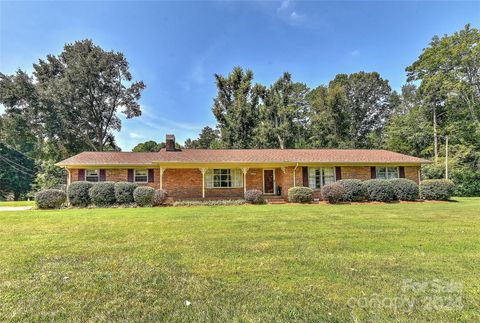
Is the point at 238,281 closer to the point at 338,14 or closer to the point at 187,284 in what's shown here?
the point at 187,284

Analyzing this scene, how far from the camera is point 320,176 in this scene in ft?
60.4

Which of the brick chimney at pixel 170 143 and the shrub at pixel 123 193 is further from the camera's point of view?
the brick chimney at pixel 170 143

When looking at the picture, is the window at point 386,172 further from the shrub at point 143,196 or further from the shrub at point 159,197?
the shrub at point 143,196

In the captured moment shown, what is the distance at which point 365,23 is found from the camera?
→ 54.1ft

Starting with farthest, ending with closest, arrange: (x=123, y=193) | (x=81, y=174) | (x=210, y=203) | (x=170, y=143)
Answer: (x=170, y=143) < (x=81, y=174) < (x=210, y=203) < (x=123, y=193)

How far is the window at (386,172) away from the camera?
18.7 m

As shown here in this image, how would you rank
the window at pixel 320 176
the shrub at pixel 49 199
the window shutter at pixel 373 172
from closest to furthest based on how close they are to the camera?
the shrub at pixel 49 199, the window at pixel 320 176, the window shutter at pixel 373 172

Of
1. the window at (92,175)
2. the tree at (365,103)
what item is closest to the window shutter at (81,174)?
the window at (92,175)

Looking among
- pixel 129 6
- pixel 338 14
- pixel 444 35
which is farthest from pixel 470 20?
pixel 129 6

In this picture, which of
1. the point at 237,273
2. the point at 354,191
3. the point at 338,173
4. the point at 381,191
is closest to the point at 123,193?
the point at 237,273

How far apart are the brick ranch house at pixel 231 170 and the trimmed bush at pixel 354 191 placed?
6.53ft

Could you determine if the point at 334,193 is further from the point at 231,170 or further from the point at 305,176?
the point at 231,170

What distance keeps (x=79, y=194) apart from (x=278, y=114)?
23341 millimetres

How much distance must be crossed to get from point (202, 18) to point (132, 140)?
81.5 ft
